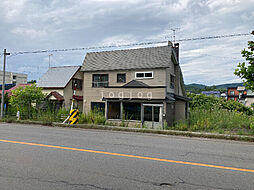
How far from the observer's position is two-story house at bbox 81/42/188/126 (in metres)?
17.5

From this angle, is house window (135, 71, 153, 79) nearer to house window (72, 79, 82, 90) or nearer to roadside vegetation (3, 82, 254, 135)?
roadside vegetation (3, 82, 254, 135)

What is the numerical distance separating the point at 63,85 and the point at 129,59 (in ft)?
27.6

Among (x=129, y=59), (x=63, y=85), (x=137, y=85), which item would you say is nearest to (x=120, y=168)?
(x=137, y=85)

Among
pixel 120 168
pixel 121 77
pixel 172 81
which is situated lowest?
pixel 120 168

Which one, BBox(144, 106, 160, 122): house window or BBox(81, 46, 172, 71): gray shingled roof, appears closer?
BBox(144, 106, 160, 122): house window

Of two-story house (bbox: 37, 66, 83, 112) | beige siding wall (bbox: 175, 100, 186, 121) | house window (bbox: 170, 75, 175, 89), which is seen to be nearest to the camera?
beige siding wall (bbox: 175, 100, 186, 121)

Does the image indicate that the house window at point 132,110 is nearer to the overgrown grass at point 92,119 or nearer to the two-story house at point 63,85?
the overgrown grass at point 92,119

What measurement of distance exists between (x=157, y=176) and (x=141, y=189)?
0.83m

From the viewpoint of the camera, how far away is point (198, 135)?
40.2 ft

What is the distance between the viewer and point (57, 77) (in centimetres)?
2916

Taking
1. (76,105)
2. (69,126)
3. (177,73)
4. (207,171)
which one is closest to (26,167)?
(207,171)

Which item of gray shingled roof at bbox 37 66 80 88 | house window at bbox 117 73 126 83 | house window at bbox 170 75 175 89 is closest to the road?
house window at bbox 170 75 175 89

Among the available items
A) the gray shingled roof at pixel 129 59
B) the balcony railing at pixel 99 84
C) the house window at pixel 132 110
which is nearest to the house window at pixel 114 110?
the house window at pixel 132 110

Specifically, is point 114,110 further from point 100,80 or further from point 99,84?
point 100,80
